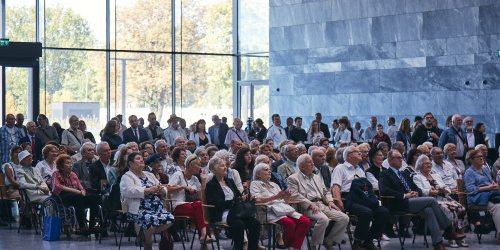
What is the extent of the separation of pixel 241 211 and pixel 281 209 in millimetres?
652

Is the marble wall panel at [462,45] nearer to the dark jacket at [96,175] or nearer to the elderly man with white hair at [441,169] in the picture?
the elderly man with white hair at [441,169]

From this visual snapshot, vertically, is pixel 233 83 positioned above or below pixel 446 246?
above

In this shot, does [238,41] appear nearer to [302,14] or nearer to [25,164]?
[302,14]

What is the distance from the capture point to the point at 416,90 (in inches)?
1073

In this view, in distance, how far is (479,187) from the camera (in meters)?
15.8

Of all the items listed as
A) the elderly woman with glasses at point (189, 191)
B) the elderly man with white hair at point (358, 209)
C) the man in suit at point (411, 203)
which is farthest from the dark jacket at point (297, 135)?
the elderly man with white hair at point (358, 209)

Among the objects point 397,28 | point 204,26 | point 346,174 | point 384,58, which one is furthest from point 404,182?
point 204,26

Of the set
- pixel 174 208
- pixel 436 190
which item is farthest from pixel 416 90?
pixel 174 208

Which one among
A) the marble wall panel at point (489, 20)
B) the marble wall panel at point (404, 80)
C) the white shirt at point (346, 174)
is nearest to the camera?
the white shirt at point (346, 174)

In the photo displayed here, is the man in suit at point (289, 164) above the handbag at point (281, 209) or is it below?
above

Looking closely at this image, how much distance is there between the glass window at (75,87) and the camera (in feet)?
104

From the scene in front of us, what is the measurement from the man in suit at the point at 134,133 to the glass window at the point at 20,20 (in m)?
9.81

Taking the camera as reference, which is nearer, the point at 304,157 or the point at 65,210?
the point at 304,157

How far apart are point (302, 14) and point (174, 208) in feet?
58.2
